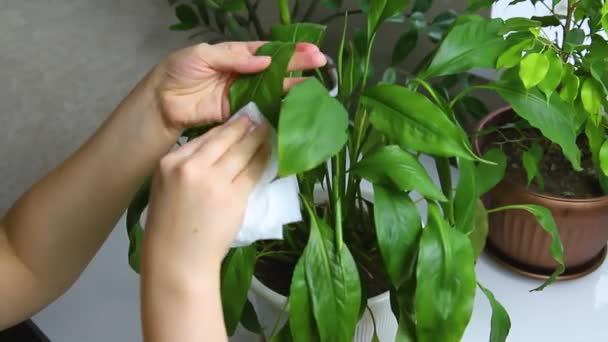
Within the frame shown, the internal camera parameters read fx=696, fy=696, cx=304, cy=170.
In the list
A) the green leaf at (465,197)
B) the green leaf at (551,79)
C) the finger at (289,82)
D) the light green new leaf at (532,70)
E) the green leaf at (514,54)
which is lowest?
the green leaf at (465,197)

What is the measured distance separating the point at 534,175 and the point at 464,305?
0.28m

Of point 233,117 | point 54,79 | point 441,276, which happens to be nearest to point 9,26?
point 54,79

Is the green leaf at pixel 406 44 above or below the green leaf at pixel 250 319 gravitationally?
above

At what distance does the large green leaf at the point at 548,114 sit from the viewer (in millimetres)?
632

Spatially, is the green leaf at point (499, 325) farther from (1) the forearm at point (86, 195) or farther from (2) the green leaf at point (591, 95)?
(1) the forearm at point (86, 195)

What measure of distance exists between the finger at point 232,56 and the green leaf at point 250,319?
24 centimetres

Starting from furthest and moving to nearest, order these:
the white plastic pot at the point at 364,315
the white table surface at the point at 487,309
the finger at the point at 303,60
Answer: the white table surface at the point at 487,309 < the white plastic pot at the point at 364,315 < the finger at the point at 303,60

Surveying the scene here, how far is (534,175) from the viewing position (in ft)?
2.65

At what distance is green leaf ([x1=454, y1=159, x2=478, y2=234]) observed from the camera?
2.12ft

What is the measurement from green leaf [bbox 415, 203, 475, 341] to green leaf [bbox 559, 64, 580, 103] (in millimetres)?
198

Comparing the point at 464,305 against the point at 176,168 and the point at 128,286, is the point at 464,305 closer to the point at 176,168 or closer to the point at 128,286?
the point at 176,168

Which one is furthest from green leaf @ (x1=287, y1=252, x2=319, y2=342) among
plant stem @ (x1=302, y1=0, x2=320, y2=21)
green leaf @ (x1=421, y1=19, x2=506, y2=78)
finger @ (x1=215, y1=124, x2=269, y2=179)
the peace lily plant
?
plant stem @ (x1=302, y1=0, x2=320, y2=21)

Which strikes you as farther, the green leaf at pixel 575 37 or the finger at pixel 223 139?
the green leaf at pixel 575 37

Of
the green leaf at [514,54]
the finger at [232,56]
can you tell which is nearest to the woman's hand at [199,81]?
the finger at [232,56]
